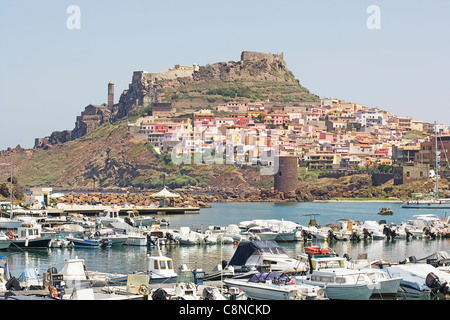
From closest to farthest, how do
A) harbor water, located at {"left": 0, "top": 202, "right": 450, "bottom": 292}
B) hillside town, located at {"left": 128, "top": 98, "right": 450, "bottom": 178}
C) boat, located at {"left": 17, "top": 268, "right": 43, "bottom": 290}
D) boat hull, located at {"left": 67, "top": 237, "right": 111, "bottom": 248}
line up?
boat, located at {"left": 17, "top": 268, "right": 43, "bottom": 290}
harbor water, located at {"left": 0, "top": 202, "right": 450, "bottom": 292}
boat hull, located at {"left": 67, "top": 237, "right": 111, "bottom": 248}
hillside town, located at {"left": 128, "top": 98, "right": 450, "bottom": 178}

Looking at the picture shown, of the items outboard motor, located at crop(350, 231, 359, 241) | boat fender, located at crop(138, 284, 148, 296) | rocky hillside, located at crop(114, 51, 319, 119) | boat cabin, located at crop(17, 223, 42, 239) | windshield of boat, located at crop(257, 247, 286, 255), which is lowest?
outboard motor, located at crop(350, 231, 359, 241)

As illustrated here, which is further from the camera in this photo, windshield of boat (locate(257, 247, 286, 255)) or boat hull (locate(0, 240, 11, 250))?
boat hull (locate(0, 240, 11, 250))

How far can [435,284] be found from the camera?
15.4 m

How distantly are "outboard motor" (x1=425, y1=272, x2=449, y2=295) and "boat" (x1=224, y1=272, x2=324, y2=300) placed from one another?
3028mm

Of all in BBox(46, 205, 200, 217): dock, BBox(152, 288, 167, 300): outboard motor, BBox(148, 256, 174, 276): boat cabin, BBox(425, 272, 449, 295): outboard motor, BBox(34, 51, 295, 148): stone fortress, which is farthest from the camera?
BBox(34, 51, 295, 148): stone fortress

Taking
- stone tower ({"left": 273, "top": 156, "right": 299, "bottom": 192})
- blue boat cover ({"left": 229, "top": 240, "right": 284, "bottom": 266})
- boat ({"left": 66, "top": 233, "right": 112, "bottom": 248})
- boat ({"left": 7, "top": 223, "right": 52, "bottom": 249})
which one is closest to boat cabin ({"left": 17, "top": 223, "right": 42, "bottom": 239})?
boat ({"left": 7, "top": 223, "right": 52, "bottom": 249})

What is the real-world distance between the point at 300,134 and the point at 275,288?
99418mm

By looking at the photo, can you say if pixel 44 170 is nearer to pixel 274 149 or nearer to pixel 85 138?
pixel 85 138

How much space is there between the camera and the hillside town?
9562cm

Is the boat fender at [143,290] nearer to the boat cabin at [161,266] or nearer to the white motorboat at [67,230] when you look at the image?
the boat cabin at [161,266]

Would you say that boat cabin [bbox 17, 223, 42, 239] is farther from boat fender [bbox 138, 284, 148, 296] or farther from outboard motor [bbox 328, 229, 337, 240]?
boat fender [bbox 138, 284, 148, 296]
